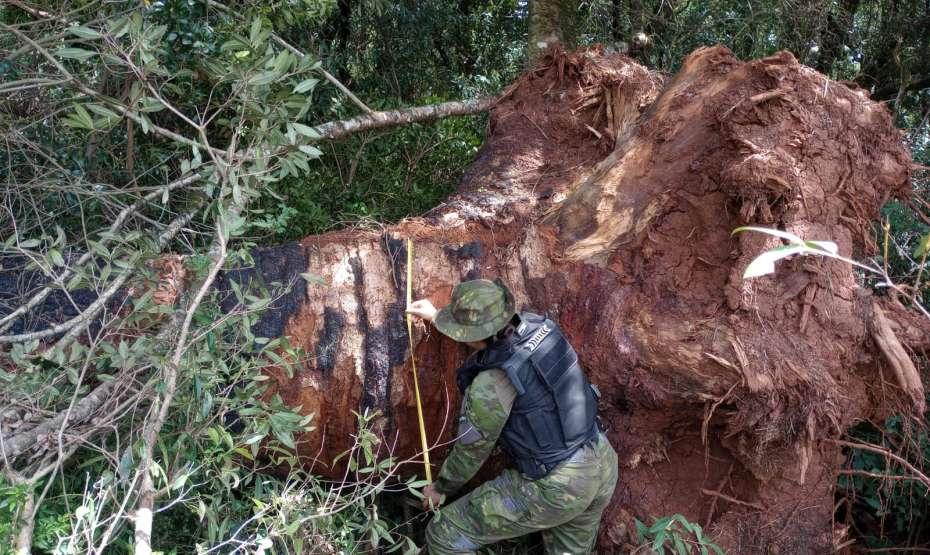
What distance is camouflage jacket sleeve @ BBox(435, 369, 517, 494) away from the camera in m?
3.15

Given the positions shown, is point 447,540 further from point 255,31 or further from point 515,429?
point 255,31

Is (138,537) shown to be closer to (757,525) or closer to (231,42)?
(231,42)

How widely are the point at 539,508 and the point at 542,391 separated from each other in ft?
1.85

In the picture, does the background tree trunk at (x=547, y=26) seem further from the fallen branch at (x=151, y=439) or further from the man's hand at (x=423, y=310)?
the fallen branch at (x=151, y=439)

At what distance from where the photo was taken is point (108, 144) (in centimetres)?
461

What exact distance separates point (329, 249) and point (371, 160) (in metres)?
2.56

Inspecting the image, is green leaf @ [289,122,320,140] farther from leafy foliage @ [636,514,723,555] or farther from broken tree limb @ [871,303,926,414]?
broken tree limb @ [871,303,926,414]

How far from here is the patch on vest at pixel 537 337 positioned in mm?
3178

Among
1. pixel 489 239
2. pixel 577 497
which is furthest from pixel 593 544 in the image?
pixel 489 239

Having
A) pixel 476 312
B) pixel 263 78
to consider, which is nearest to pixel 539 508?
pixel 476 312

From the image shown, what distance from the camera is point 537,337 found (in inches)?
126

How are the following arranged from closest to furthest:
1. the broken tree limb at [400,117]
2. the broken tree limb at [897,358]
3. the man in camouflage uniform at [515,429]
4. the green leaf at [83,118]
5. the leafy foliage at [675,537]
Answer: the green leaf at [83,118] → the leafy foliage at [675,537] → the man in camouflage uniform at [515,429] → the broken tree limb at [897,358] → the broken tree limb at [400,117]

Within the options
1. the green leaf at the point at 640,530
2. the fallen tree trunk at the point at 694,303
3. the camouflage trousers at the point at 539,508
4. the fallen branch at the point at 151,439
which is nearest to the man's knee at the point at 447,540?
the camouflage trousers at the point at 539,508

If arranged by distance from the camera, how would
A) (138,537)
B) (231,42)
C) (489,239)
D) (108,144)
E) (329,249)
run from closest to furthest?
(138,537), (231,42), (329,249), (489,239), (108,144)
